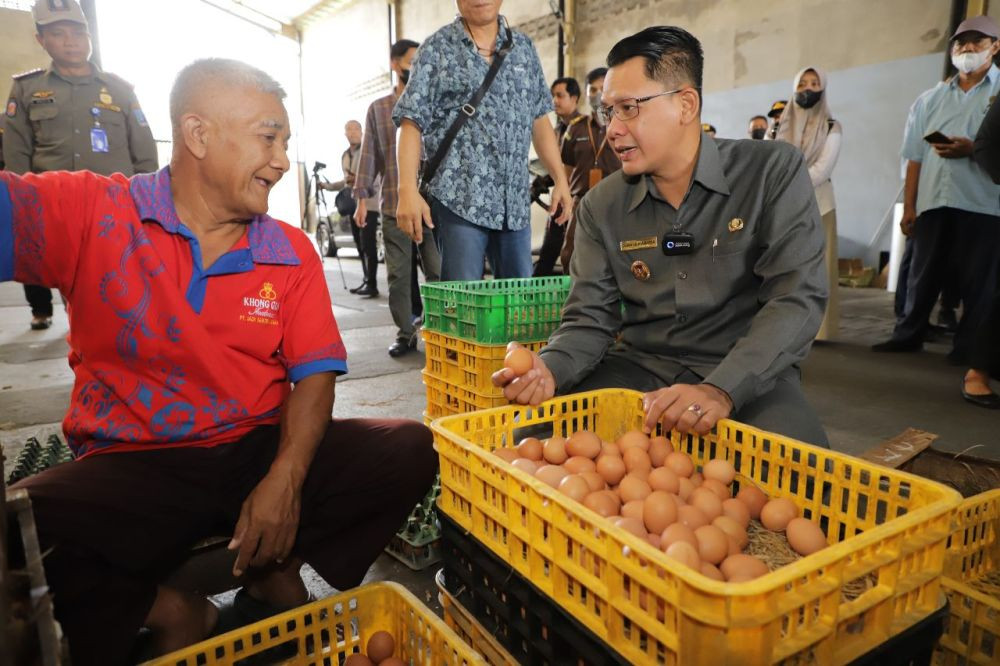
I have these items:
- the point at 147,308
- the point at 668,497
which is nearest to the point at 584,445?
the point at 668,497

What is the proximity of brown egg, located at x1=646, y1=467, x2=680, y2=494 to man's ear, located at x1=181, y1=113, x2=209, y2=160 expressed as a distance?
1215 mm

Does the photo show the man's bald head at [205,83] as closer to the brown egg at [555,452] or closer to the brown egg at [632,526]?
the brown egg at [555,452]

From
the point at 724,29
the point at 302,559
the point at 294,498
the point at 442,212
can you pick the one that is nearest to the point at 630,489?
the point at 294,498

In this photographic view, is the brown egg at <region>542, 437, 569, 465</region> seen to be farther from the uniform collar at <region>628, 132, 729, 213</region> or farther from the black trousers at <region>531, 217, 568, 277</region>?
the black trousers at <region>531, 217, 568, 277</region>

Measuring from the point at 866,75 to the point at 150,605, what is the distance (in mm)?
8352

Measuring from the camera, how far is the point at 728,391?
156 cm

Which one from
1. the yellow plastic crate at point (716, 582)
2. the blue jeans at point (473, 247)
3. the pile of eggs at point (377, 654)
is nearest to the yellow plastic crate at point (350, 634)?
the pile of eggs at point (377, 654)

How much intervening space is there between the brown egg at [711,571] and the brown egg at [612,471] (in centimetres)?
36

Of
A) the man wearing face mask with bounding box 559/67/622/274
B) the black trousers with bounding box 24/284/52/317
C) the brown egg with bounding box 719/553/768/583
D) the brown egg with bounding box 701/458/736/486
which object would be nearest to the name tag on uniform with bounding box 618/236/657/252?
the brown egg with bounding box 701/458/736/486

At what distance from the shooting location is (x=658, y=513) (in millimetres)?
1219

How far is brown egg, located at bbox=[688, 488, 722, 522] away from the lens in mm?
1262

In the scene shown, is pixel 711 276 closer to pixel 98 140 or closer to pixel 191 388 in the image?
pixel 191 388

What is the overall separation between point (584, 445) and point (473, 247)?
4.78 feet

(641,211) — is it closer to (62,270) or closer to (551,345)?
(551,345)
